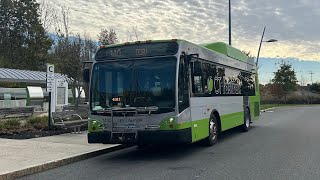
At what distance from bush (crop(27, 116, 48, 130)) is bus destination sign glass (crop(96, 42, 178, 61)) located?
21.7 feet

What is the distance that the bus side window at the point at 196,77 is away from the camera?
10.9m

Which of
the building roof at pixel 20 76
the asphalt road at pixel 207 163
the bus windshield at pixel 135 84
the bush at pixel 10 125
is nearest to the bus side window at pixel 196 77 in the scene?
the bus windshield at pixel 135 84

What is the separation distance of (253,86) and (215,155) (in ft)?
29.4

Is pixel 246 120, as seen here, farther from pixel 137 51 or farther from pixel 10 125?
pixel 10 125

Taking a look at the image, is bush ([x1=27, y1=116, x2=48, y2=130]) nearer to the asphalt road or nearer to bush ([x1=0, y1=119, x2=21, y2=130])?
bush ([x1=0, y1=119, x2=21, y2=130])

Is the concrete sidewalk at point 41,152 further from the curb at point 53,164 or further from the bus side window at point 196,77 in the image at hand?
the bus side window at point 196,77

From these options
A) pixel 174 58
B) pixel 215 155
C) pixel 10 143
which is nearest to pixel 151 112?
pixel 174 58

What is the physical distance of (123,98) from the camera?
10305 millimetres

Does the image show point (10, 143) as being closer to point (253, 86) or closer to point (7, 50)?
point (253, 86)

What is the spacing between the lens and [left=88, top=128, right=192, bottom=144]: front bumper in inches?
388

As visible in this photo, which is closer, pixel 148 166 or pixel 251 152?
pixel 148 166

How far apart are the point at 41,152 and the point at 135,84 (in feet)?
10.5

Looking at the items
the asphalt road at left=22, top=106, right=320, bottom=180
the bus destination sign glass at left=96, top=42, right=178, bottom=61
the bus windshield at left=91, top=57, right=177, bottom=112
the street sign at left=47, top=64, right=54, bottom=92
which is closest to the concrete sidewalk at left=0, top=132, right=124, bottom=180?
the asphalt road at left=22, top=106, right=320, bottom=180

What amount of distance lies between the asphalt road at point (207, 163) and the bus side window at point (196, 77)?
1.80 m
